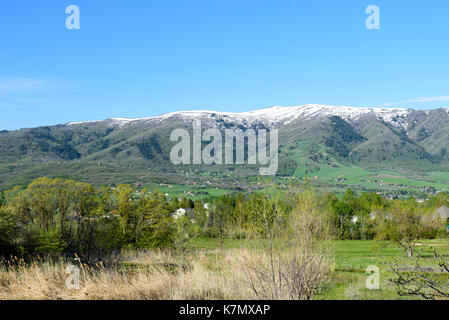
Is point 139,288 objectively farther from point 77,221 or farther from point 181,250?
point 77,221

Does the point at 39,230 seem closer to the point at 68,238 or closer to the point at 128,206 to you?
the point at 68,238

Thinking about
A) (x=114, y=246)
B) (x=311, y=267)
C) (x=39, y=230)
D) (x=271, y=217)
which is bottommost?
(x=114, y=246)

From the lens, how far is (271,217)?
401 inches

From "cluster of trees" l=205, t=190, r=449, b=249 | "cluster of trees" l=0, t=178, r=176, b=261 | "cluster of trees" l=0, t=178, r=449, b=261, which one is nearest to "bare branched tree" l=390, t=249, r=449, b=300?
"cluster of trees" l=205, t=190, r=449, b=249

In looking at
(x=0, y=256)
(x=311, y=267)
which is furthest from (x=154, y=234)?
(x=311, y=267)

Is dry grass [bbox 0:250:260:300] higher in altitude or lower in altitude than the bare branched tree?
lower

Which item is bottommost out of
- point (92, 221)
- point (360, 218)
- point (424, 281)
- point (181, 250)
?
point (360, 218)

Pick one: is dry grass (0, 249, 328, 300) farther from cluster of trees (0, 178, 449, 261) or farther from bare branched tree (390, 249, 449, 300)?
cluster of trees (0, 178, 449, 261)

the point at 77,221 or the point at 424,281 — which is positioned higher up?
the point at 424,281

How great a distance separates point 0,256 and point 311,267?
1850 centimetres

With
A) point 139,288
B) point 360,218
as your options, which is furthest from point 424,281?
point 360,218

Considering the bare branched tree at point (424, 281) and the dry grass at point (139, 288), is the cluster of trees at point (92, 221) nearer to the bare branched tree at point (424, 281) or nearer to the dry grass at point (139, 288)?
the bare branched tree at point (424, 281)

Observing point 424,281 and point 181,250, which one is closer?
point 424,281

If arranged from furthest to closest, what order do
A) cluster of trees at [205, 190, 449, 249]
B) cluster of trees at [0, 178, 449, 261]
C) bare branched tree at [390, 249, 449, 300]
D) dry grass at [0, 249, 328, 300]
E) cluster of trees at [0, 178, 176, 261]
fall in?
cluster of trees at [0, 178, 176, 261]
cluster of trees at [0, 178, 449, 261]
cluster of trees at [205, 190, 449, 249]
dry grass at [0, 249, 328, 300]
bare branched tree at [390, 249, 449, 300]
